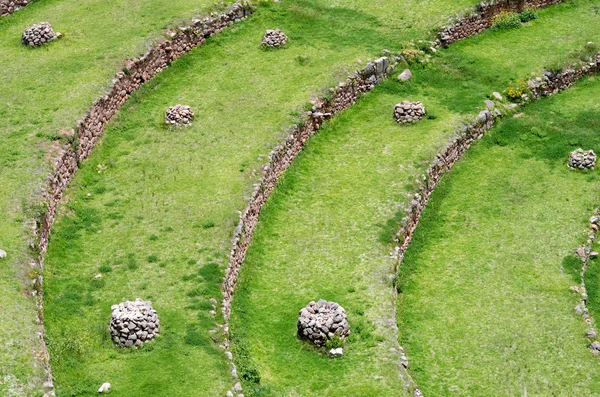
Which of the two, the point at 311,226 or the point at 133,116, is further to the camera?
the point at 133,116

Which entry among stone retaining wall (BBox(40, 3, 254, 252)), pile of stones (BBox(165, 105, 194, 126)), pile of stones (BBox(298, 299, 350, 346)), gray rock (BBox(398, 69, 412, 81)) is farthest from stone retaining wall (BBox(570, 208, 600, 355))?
stone retaining wall (BBox(40, 3, 254, 252))

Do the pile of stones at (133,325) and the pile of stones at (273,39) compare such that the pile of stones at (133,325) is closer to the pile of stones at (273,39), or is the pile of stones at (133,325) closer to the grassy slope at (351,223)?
the grassy slope at (351,223)

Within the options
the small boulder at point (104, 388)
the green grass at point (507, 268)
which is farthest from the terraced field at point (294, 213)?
the small boulder at point (104, 388)

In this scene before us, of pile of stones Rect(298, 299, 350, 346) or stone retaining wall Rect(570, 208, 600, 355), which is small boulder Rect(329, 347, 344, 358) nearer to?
pile of stones Rect(298, 299, 350, 346)

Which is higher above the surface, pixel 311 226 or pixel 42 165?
pixel 42 165

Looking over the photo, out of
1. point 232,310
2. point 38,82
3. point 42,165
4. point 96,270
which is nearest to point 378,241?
point 232,310

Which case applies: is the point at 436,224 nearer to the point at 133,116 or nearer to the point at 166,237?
the point at 166,237

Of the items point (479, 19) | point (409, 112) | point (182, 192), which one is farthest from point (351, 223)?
point (479, 19)

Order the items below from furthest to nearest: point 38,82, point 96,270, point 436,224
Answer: point 38,82, point 436,224, point 96,270

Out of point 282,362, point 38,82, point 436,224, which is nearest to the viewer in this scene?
point 282,362
